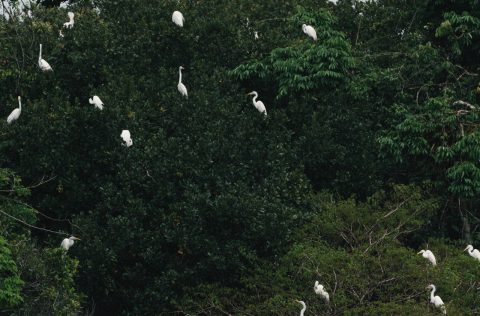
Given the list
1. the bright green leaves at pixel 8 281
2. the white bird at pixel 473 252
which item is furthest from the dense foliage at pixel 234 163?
the white bird at pixel 473 252

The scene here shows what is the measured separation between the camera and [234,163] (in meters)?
14.8

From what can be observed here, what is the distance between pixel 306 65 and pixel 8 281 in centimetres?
650

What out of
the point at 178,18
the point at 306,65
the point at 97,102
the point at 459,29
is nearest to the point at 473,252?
the point at 459,29

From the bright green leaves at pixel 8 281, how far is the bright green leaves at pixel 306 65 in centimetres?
594

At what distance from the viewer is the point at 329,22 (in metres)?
17.7

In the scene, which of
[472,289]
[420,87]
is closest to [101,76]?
[420,87]

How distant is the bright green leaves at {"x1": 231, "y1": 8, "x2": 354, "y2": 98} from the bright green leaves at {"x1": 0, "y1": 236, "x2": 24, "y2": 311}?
5.94 meters

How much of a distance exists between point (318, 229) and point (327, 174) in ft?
7.61

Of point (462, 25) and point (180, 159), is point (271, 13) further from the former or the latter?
point (180, 159)

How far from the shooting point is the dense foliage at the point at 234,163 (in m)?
13.3

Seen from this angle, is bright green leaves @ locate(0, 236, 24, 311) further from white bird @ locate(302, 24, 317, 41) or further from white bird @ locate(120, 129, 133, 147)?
white bird @ locate(302, 24, 317, 41)

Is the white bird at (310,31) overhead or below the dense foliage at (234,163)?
overhead

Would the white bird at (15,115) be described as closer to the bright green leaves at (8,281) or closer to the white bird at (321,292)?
the bright green leaves at (8,281)

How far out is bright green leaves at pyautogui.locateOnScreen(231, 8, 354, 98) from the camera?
1669 cm
